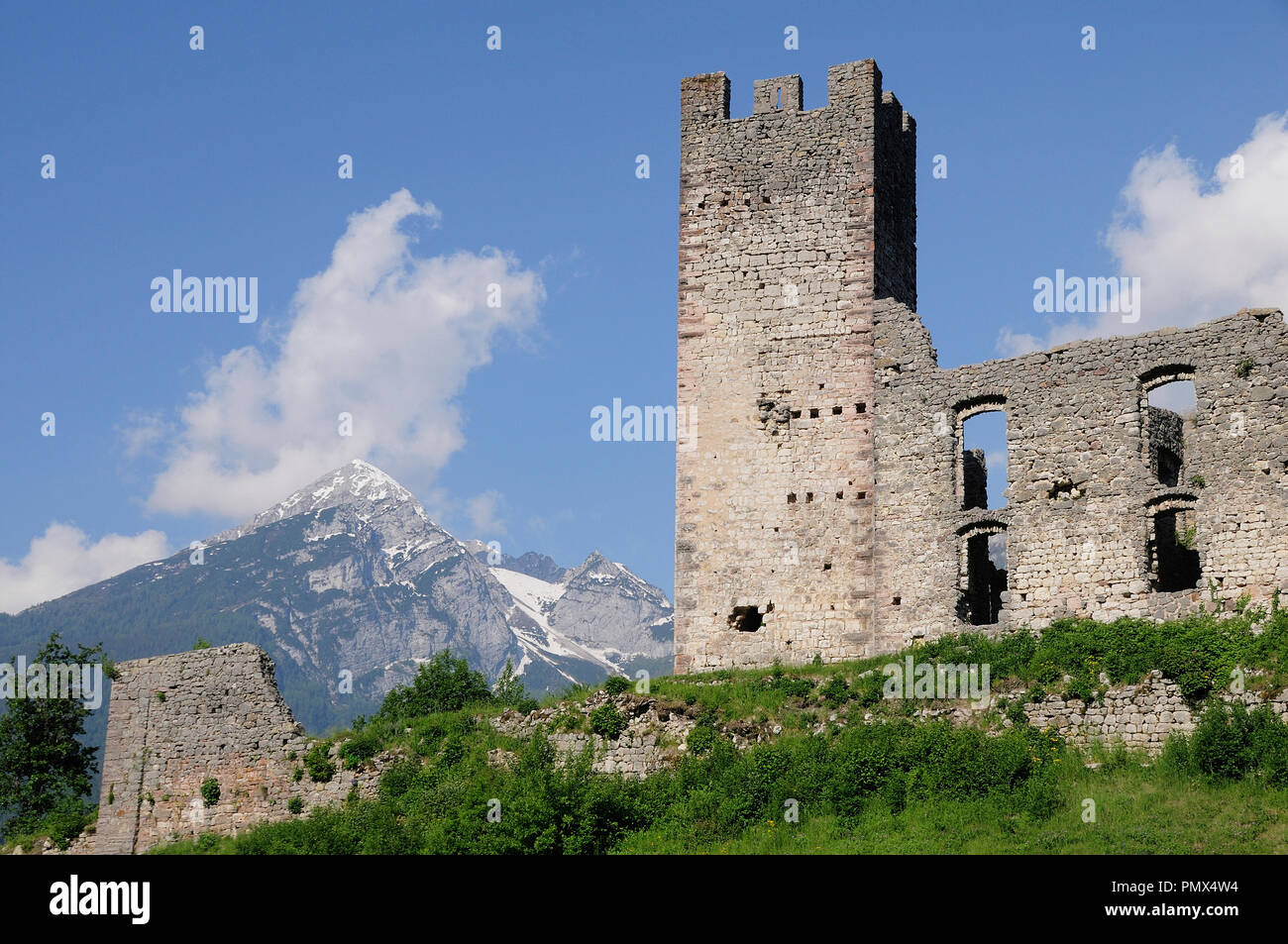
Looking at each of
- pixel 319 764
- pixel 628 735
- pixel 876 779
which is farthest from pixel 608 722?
pixel 319 764

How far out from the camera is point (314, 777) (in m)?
33.6

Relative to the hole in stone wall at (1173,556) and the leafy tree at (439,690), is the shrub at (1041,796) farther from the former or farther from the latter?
the leafy tree at (439,690)

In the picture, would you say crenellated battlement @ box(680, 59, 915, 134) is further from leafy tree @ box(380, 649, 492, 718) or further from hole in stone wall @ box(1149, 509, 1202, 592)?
leafy tree @ box(380, 649, 492, 718)

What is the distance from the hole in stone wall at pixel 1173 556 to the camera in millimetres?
33000

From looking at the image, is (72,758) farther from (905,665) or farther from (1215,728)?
(1215,728)

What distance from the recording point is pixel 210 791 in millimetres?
34219

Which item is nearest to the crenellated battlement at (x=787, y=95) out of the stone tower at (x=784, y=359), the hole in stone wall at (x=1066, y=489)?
the stone tower at (x=784, y=359)

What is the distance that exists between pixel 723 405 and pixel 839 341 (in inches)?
122

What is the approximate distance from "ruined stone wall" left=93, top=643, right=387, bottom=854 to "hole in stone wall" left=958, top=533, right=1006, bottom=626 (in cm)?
1421

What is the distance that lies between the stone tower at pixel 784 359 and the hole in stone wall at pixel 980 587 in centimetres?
217

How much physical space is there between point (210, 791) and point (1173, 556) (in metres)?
21.7

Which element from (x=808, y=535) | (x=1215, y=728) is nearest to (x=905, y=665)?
(x=808, y=535)

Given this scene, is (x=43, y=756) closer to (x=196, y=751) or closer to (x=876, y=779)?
(x=196, y=751)
